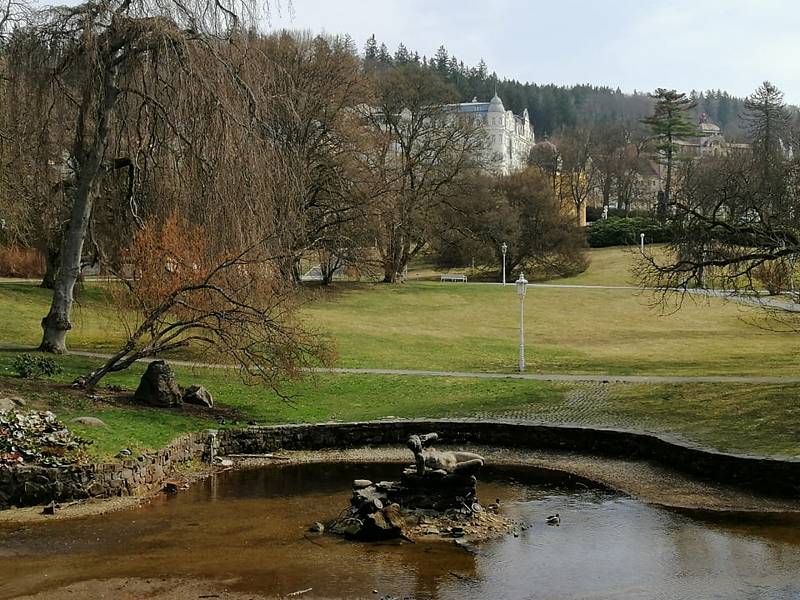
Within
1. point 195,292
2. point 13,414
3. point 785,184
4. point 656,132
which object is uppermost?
point 656,132

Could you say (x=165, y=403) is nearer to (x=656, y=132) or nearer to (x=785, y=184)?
(x=785, y=184)

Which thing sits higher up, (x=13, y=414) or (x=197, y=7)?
(x=197, y=7)

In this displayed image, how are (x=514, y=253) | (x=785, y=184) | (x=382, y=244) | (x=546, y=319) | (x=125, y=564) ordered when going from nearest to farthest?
(x=125, y=564)
(x=785, y=184)
(x=546, y=319)
(x=382, y=244)
(x=514, y=253)

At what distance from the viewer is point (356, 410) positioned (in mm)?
23031

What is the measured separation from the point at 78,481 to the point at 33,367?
6.99 m

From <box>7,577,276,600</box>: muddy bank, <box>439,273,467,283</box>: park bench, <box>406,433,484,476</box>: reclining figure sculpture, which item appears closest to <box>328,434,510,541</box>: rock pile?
<box>406,433,484,476</box>: reclining figure sculpture

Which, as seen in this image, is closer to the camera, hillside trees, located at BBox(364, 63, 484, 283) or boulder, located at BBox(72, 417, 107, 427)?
boulder, located at BBox(72, 417, 107, 427)

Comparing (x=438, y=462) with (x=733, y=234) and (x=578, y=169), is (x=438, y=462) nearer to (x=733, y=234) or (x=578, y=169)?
(x=733, y=234)

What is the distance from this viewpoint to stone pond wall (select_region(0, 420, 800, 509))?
15602mm

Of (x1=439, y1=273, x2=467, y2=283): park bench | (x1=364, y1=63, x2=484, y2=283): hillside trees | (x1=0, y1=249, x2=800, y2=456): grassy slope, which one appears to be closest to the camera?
(x1=0, y1=249, x2=800, y2=456): grassy slope

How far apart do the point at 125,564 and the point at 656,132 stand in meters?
87.8

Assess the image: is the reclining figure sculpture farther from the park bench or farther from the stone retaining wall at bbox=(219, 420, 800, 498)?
the park bench

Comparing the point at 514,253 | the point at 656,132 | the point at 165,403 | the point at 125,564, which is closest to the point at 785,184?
the point at 165,403

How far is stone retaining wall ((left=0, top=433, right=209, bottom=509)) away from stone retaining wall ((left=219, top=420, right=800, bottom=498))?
3221mm
